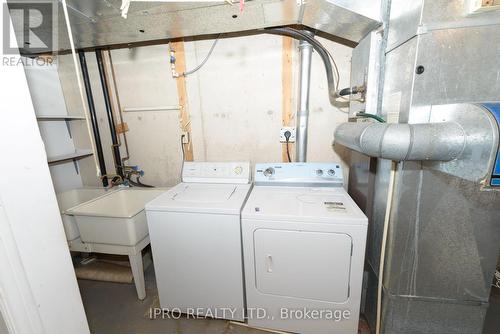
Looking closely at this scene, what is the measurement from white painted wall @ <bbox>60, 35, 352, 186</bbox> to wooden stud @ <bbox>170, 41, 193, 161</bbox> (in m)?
0.05

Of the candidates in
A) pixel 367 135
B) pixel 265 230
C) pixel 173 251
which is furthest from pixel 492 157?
pixel 173 251

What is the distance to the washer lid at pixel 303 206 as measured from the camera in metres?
1.25

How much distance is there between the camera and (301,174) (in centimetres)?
178

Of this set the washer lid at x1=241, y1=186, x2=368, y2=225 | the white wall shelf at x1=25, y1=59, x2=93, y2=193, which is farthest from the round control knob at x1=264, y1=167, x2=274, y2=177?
the white wall shelf at x1=25, y1=59, x2=93, y2=193

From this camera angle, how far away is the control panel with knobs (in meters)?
1.74

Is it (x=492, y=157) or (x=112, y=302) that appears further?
(x=112, y=302)

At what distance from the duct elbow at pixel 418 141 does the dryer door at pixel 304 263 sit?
1.80ft

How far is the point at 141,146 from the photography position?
2.35 metres

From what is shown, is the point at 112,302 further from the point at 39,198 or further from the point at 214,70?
the point at 214,70

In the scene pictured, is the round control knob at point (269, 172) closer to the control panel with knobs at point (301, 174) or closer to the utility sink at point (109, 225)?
the control panel with knobs at point (301, 174)

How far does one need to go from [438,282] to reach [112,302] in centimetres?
237

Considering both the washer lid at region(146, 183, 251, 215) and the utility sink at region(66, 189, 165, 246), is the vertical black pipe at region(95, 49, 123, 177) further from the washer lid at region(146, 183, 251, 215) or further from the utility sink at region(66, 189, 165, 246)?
the washer lid at region(146, 183, 251, 215)

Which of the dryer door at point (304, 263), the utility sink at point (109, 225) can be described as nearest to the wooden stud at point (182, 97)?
the utility sink at point (109, 225)

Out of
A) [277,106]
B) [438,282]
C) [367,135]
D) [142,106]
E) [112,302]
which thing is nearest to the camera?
[367,135]
